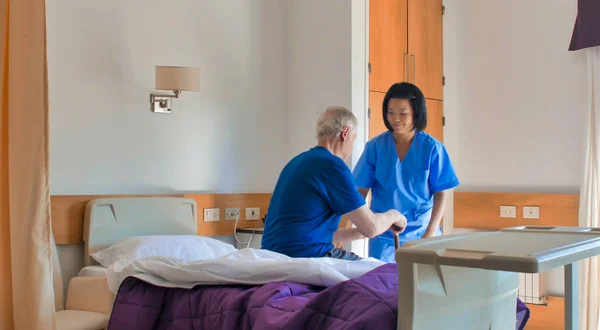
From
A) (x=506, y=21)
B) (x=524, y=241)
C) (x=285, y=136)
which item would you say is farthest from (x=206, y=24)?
(x=524, y=241)

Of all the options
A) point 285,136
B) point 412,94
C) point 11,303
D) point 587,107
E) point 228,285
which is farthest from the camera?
point 285,136

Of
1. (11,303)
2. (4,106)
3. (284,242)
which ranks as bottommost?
(11,303)

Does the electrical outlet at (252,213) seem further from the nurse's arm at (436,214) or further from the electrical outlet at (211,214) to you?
the nurse's arm at (436,214)

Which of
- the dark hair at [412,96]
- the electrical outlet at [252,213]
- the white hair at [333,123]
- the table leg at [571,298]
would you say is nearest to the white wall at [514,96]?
the electrical outlet at [252,213]

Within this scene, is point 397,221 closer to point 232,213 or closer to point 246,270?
point 246,270

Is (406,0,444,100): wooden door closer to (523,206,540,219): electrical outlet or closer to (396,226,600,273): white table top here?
(523,206,540,219): electrical outlet

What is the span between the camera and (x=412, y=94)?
3168mm

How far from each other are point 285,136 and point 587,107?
1.95 meters

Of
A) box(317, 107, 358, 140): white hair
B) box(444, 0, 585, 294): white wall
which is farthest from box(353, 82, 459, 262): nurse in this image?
box(444, 0, 585, 294): white wall

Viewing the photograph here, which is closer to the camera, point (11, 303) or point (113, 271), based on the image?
point (113, 271)

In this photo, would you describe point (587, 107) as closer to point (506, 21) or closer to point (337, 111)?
point (506, 21)

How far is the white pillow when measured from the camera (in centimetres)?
331

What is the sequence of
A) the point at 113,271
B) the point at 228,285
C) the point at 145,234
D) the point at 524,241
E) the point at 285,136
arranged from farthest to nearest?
the point at 285,136 < the point at 145,234 < the point at 113,271 < the point at 228,285 < the point at 524,241

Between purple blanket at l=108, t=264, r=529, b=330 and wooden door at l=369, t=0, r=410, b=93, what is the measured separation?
252 centimetres
